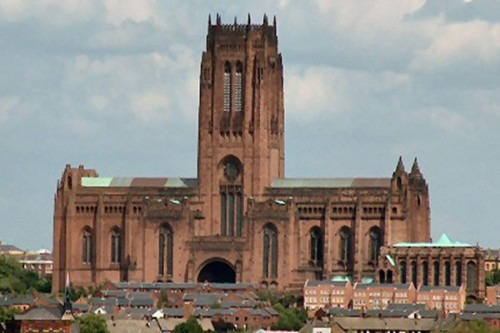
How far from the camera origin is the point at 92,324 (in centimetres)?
19050

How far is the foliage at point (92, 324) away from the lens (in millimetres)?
188000

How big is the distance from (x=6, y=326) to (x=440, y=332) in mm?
37756

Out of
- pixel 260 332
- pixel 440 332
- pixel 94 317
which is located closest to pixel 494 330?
pixel 440 332

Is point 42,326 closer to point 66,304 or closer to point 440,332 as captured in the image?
point 66,304

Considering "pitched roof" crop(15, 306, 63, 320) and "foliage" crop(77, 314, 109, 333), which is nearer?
"pitched roof" crop(15, 306, 63, 320)

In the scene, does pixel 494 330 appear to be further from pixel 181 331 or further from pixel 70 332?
pixel 70 332

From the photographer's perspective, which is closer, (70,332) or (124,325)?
(70,332)

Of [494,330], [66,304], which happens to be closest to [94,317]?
[66,304]

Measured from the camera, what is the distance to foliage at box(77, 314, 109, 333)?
188 metres

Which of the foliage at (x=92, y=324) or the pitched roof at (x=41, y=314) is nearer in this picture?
the pitched roof at (x=41, y=314)

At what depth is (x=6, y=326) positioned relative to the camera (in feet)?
585

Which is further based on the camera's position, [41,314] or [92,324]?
[92,324]

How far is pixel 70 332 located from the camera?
17338cm

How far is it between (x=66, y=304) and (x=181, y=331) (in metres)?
9.97
